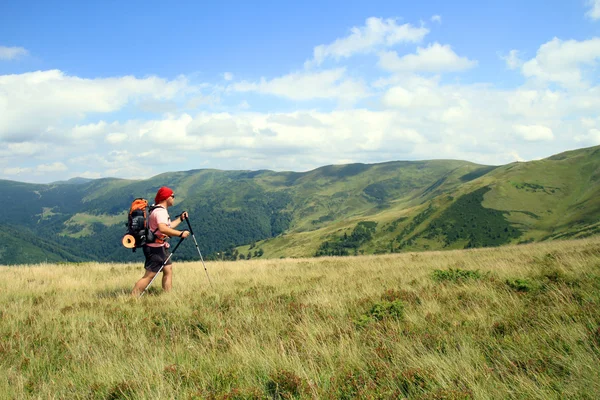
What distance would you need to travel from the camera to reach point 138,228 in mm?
9266

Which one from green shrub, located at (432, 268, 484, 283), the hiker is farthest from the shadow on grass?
green shrub, located at (432, 268, 484, 283)

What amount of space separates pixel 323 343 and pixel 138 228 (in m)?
6.49

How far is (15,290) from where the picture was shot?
1015cm

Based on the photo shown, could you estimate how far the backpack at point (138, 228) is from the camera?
30.2 feet

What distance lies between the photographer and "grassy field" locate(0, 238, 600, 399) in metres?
3.75

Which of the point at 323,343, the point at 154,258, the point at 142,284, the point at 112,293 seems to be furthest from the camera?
the point at 112,293

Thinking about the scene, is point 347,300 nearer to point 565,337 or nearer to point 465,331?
point 465,331

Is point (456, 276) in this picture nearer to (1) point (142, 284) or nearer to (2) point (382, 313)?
(2) point (382, 313)

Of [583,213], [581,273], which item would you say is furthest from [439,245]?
[581,273]

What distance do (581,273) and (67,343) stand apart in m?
10.1

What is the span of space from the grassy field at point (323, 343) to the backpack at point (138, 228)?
1.47m

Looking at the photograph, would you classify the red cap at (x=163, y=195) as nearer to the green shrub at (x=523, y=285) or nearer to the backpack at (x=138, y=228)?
the backpack at (x=138, y=228)

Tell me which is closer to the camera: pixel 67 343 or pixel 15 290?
pixel 67 343

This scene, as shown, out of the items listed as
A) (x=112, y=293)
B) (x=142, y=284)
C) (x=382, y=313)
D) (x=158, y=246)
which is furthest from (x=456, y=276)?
(x=112, y=293)
